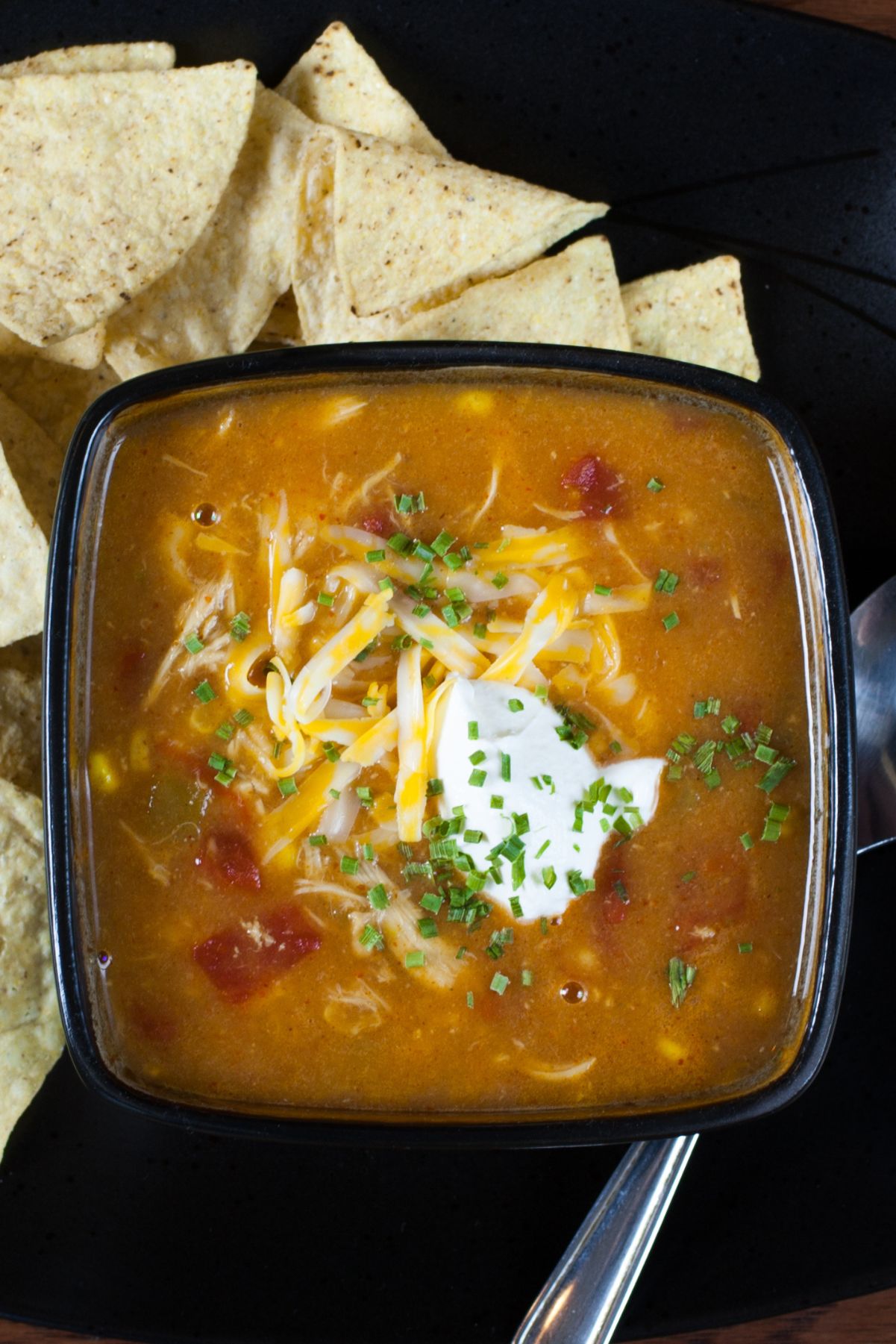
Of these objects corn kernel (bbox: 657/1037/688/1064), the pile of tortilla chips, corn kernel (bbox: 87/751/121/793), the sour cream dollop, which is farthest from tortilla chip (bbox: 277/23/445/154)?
corn kernel (bbox: 657/1037/688/1064)

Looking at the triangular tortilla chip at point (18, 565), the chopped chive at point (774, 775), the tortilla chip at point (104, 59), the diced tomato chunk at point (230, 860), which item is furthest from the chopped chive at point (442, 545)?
the tortilla chip at point (104, 59)

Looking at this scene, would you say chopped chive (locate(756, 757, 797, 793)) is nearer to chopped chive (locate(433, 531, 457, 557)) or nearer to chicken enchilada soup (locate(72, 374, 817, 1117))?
chicken enchilada soup (locate(72, 374, 817, 1117))

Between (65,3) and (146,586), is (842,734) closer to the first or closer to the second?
(146,586)

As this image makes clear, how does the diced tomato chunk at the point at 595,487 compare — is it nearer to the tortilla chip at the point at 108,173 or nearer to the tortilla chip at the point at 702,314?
the tortilla chip at the point at 702,314

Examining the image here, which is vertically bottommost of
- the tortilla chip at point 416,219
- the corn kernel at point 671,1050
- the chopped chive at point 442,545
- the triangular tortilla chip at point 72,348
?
the corn kernel at point 671,1050

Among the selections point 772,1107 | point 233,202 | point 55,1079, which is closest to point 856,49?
point 233,202

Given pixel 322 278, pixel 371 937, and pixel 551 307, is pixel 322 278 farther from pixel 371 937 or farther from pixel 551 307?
pixel 371 937

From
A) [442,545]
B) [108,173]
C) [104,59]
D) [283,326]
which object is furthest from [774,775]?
[104,59]
